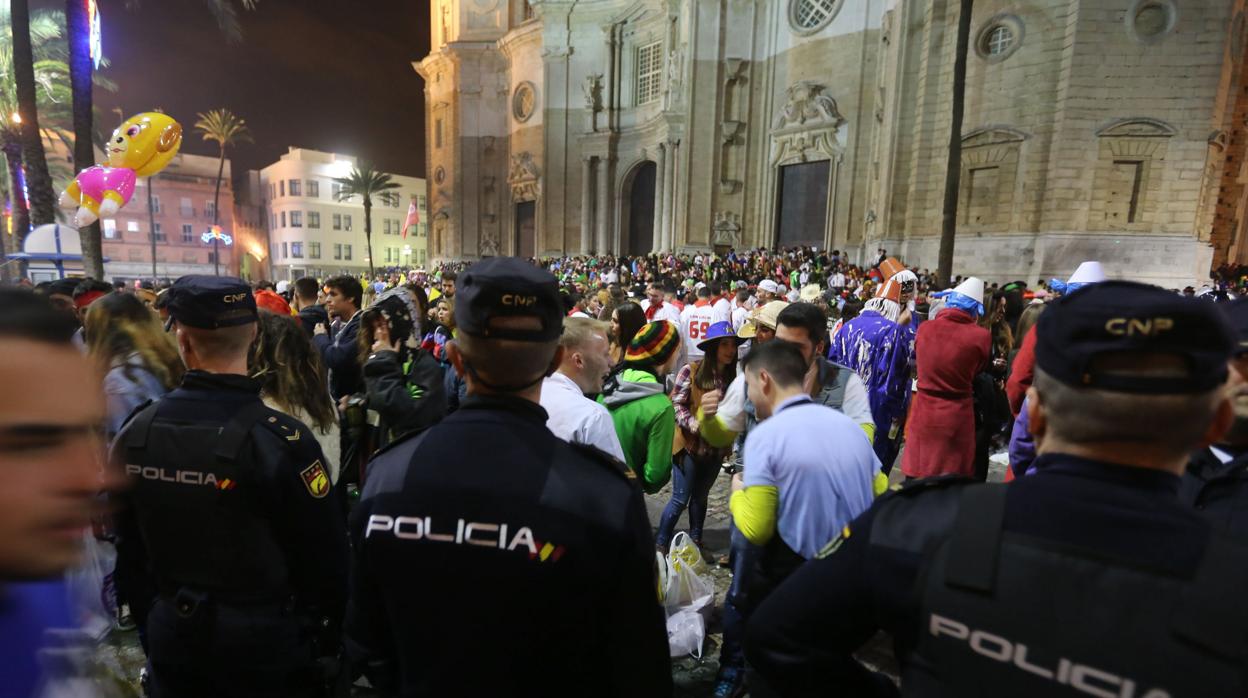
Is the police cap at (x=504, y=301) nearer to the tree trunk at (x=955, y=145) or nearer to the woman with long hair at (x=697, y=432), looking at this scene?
the woman with long hair at (x=697, y=432)

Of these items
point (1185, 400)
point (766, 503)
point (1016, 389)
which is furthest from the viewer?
point (1016, 389)

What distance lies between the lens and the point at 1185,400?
111 cm

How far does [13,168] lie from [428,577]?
25.3 metres

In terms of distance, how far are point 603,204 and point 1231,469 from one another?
124 feet

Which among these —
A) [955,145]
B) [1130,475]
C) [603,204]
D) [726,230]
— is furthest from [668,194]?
[1130,475]

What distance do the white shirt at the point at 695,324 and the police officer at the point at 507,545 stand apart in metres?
6.48

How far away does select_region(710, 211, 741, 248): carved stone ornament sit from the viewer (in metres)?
29.4

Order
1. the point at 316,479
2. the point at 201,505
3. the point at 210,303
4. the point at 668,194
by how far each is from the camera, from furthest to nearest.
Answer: the point at 668,194
the point at 210,303
the point at 316,479
the point at 201,505

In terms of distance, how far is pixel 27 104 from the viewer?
35.5 feet

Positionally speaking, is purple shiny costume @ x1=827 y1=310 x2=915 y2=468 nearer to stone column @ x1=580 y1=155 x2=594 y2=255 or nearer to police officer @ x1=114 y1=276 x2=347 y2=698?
police officer @ x1=114 y1=276 x2=347 y2=698

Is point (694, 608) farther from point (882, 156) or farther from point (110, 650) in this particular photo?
point (882, 156)

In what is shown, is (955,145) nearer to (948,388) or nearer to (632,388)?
(948,388)

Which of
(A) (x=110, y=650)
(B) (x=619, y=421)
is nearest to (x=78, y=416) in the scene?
(B) (x=619, y=421)

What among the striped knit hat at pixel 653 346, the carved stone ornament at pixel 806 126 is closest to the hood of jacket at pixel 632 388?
the striped knit hat at pixel 653 346
